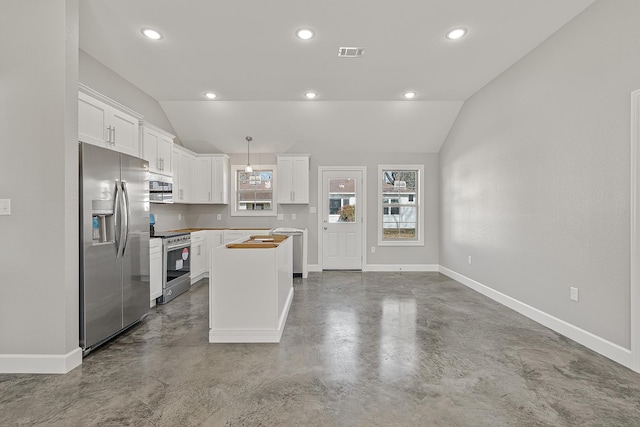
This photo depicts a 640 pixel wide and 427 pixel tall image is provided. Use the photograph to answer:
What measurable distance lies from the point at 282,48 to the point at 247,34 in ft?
1.39

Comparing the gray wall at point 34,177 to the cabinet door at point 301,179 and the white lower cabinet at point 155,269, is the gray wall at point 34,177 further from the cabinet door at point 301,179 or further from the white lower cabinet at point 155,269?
the cabinet door at point 301,179

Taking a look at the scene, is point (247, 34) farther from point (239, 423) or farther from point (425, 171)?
point (425, 171)

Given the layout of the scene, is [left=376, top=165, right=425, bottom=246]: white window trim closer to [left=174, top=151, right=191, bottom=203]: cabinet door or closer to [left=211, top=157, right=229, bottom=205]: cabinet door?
[left=211, top=157, right=229, bottom=205]: cabinet door

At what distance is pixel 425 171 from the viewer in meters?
6.34

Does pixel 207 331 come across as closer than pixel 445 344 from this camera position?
No

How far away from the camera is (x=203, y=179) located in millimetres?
5965

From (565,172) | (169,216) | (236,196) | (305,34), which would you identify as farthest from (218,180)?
(565,172)

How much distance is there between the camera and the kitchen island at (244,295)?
2.86 meters

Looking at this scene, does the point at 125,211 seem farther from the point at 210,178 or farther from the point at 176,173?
the point at 210,178

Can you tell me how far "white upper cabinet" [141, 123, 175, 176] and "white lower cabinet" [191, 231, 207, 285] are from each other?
3.82ft

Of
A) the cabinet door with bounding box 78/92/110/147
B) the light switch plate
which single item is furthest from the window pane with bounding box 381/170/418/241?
the light switch plate

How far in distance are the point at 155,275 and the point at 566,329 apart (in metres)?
4.69

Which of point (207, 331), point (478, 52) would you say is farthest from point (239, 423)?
point (478, 52)

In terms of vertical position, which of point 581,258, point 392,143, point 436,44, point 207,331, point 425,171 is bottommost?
point 207,331
